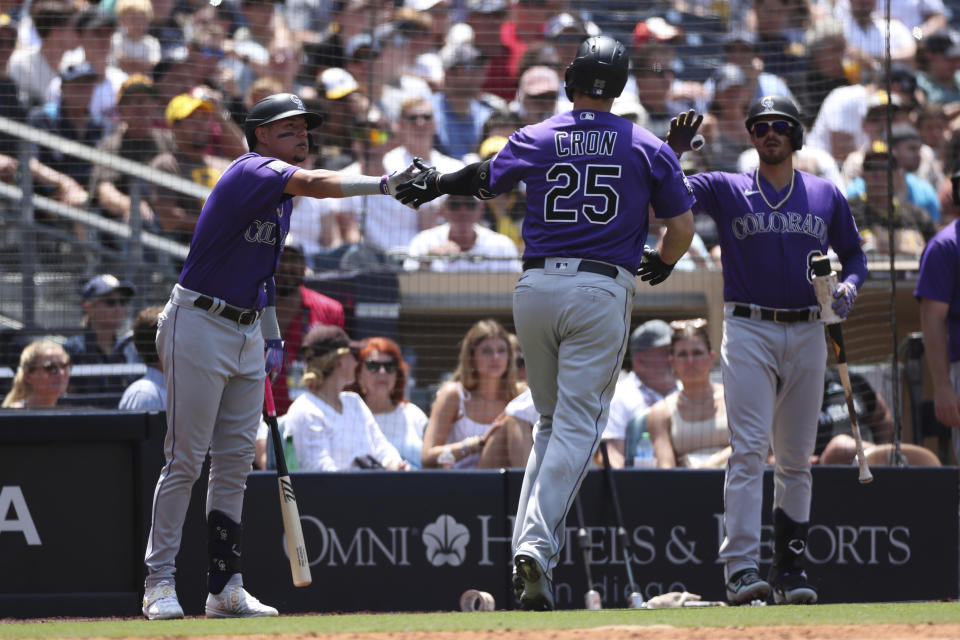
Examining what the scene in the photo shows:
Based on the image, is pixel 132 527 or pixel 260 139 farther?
pixel 132 527

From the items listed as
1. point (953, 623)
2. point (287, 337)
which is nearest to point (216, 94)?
point (287, 337)

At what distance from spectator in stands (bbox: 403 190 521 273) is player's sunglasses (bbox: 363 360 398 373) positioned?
1028 mm

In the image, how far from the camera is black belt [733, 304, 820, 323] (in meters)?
5.93

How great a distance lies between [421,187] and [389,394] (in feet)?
9.14

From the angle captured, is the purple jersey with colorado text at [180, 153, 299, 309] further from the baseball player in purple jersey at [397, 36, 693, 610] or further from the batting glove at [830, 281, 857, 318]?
the batting glove at [830, 281, 857, 318]

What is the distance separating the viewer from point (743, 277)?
5977 mm

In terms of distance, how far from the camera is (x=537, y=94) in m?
9.54

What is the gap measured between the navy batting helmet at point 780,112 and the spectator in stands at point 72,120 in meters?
4.93

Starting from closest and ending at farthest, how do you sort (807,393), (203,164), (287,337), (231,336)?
(231,336)
(807,393)
(287,337)
(203,164)

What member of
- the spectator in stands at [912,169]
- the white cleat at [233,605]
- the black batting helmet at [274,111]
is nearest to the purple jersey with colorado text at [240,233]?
the black batting helmet at [274,111]

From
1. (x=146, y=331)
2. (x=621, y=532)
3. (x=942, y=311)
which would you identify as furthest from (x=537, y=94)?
(x=621, y=532)

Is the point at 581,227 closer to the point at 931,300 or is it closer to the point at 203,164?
the point at 931,300

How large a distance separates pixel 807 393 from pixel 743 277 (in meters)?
0.57

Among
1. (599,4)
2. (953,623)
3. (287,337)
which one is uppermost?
(599,4)
